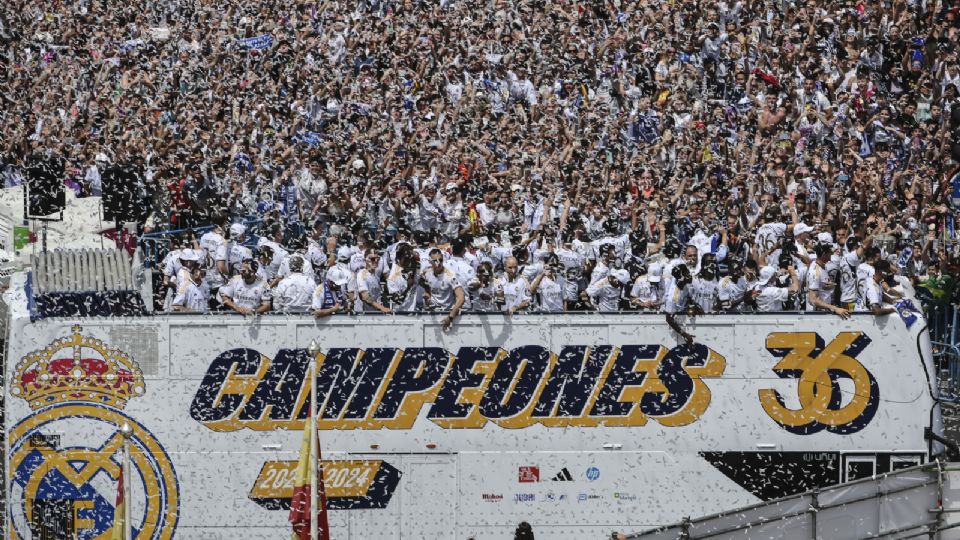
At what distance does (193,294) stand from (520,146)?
8748 millimetres

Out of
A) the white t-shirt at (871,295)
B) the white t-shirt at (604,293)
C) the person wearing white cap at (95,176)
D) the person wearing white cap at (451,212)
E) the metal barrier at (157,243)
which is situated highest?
the person wearing white cap at (95,176)

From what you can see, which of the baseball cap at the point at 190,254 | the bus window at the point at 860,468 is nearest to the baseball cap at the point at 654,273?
the bus window at the point at 860,468

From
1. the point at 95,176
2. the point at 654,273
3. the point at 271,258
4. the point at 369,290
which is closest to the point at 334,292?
the point at 369,290

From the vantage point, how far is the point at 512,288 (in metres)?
19.2

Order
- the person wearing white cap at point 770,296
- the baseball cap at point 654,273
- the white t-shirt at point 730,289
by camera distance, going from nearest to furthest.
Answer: the person wearing white cap at point 770,296 → the white t-shirt at point 730,289 → the baseball cap at point 654,273

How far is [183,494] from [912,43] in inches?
611

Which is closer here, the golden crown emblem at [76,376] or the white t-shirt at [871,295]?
the golden crown emblem at [76,376]

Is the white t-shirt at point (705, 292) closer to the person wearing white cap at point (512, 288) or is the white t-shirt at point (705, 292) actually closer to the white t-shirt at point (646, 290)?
the white t-shirt at point (646, 290)

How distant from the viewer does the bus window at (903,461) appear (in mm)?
16750

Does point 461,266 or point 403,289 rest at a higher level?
point 461,266

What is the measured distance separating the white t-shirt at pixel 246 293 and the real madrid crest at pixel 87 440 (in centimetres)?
195

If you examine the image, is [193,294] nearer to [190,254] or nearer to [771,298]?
[190,254]

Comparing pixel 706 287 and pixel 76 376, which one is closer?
pixel 76 376

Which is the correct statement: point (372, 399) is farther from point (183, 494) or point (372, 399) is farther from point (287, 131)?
point (287, 131)
